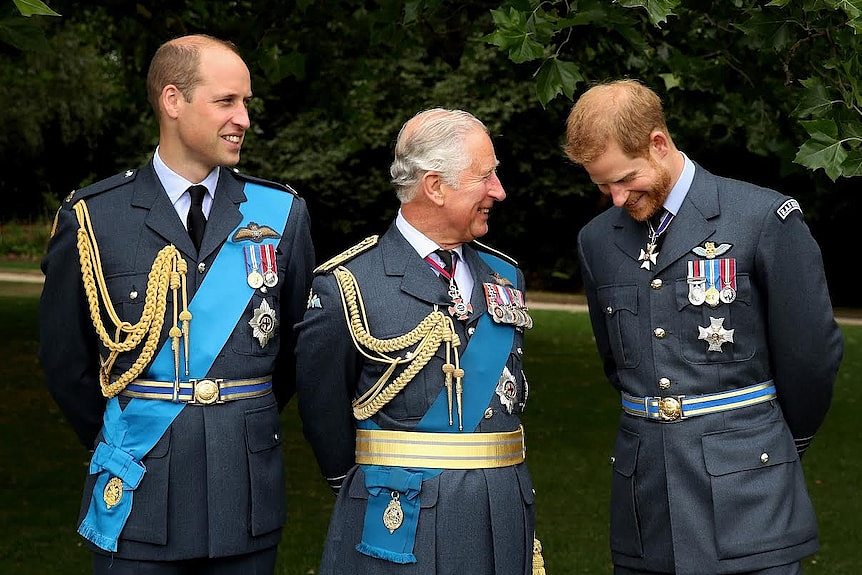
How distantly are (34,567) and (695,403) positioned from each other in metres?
4.43

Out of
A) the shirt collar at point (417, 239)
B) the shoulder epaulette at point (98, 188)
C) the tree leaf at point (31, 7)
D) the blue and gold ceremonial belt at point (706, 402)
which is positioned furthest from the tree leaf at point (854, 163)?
the tree leaf at point (31, 7)

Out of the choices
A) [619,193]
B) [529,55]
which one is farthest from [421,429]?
[529,55]

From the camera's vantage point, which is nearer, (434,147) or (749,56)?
(434,147)

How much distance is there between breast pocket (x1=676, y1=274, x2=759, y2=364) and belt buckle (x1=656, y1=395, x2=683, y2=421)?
0.12 meters

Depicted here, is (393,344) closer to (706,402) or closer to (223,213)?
(223,213)

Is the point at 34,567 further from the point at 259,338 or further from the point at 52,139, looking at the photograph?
the point at 52,139

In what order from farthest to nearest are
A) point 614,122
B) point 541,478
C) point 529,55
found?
point 541,478, point 529,55, point 614,122

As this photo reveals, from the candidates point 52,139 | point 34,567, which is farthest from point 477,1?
point 52,139

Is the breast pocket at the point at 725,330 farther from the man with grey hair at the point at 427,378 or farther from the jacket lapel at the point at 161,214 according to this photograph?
the jacket lapel at the point at 161,214

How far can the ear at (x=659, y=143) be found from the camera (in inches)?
152

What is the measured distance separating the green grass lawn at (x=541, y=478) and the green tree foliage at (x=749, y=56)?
2.49 m

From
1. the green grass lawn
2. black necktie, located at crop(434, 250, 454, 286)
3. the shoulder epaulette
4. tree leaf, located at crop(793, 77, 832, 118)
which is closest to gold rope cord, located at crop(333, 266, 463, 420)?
black necktie, located at crop(434, 250, 454, 286)

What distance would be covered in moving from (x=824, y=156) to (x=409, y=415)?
1.86 meters

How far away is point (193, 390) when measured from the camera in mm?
3928
